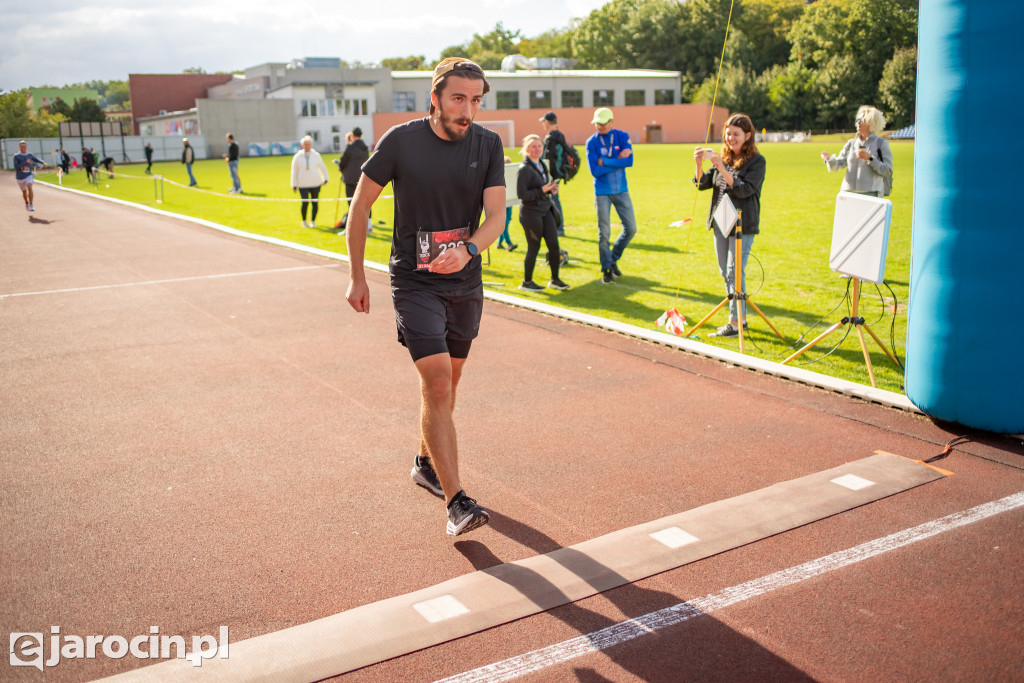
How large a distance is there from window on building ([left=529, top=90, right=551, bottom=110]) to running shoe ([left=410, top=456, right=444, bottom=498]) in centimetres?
9199

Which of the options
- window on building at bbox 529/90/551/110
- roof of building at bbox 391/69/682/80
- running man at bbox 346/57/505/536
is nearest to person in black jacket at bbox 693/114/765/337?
running man at bbox 346/57/505/536

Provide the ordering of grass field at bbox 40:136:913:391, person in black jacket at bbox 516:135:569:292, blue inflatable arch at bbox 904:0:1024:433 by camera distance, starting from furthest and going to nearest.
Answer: person in black jacket at bbox 516:135:569:292
grass field at bbox 40:136:913:391
blue inflatable arch at bbox 904:0:1024:433

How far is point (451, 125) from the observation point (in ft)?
13.4

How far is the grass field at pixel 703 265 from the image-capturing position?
830 centimetres

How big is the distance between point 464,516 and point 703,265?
9140 mm

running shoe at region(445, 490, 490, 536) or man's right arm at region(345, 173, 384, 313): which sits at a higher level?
man's right arm at region(345, 173, 384, 313)

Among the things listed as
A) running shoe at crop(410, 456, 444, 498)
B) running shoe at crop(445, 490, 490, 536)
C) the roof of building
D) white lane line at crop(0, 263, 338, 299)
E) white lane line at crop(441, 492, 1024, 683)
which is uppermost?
the roof of building

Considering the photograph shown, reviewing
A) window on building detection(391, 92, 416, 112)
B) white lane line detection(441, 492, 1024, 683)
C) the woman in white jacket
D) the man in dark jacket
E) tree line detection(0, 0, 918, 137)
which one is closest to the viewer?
white lane line detection(441, 492, 1024, 683)

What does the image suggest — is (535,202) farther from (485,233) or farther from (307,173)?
(307,173)

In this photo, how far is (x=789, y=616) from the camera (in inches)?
139

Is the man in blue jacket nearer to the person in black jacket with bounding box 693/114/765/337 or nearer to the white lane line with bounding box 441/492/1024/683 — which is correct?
the person in black jacket with bounding box 693/114/765/337

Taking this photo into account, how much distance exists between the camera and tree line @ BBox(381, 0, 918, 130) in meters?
79.1

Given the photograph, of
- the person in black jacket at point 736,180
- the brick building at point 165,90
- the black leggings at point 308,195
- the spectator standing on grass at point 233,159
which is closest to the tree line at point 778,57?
the brick building at point 165,90

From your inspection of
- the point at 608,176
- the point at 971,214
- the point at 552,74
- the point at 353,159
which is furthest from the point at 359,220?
the point at 552,74
